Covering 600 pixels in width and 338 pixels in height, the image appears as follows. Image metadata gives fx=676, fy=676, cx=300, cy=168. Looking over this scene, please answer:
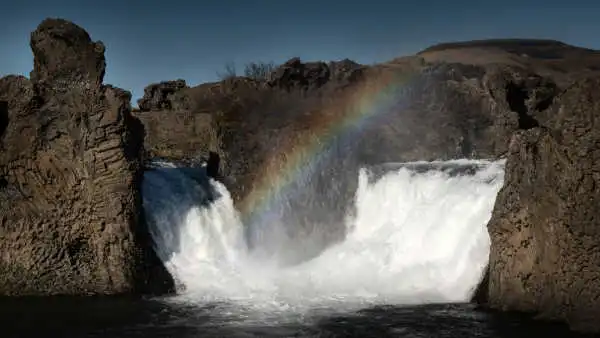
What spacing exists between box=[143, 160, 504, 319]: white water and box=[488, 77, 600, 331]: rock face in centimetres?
182

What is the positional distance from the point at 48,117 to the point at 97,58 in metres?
2.56

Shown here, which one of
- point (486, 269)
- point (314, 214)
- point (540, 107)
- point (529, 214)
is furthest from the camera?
point (540, 107)

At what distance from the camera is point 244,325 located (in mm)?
16562

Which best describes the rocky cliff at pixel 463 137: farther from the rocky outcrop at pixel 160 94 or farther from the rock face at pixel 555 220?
the rocky outcrop at pixel 160 94

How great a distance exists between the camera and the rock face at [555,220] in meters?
15.9

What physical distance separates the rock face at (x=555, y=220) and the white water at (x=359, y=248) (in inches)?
71.5

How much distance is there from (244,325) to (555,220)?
808 centimetres

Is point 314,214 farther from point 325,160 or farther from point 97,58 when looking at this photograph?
point 97,58

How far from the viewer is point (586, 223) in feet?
52.1


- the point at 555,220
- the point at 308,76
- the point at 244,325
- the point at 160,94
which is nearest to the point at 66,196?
the point at 244,325

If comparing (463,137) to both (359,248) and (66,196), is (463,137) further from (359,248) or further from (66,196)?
(66,196)

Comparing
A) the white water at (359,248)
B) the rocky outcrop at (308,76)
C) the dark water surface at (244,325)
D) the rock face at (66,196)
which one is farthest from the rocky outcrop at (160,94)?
the dark water surface at (244,325)

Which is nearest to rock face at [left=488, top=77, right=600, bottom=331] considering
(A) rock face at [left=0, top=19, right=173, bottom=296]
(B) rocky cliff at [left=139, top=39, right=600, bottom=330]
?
(B) rocky cliff at [left=139, top=39, right=600, bottom=330]

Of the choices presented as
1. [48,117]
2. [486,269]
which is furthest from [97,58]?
[486,269]
